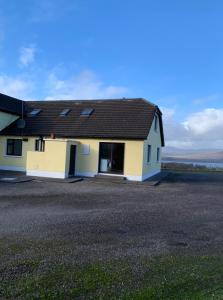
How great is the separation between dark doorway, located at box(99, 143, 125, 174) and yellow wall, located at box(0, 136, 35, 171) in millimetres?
4905

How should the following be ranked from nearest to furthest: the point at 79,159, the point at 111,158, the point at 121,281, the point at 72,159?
the point at 121,281, the point at 111,158, the point at 72,159, the point at 79,159

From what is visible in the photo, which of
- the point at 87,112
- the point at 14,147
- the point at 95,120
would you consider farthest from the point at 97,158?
the point at 14,147

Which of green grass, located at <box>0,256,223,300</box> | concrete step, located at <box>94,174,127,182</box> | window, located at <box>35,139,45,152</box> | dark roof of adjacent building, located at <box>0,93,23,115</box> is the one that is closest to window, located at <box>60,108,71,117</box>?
window, located at <box>35,139,45,152</box>

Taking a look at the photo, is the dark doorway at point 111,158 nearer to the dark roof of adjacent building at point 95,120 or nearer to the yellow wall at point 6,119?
the dark roof of adjacent building at point 95,120

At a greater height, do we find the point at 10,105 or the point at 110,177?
the point at 10,105

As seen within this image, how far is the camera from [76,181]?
61.7 feet

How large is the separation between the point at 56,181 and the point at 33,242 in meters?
11.4

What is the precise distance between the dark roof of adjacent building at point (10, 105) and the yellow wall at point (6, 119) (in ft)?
1.03

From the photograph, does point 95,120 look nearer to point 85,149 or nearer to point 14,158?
point 85,149

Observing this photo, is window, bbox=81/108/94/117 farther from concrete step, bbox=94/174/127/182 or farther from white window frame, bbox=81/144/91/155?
concrete step, bbox=94/174/127/182

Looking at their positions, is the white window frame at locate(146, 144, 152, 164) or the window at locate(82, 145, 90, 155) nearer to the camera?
the window at locate(82, 145, 90, 155)

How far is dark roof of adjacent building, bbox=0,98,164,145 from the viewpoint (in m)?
20.8

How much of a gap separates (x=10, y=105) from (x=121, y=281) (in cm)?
2196

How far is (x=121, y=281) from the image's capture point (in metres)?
5.05
